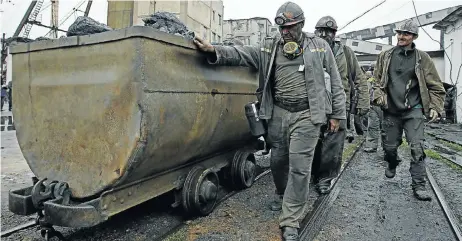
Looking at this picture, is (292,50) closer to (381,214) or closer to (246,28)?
(381,214)

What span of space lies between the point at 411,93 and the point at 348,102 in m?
0.76

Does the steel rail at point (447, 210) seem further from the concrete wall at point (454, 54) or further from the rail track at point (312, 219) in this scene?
the concrete wall at point (454, 54)

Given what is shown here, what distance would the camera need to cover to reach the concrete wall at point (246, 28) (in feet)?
70.5

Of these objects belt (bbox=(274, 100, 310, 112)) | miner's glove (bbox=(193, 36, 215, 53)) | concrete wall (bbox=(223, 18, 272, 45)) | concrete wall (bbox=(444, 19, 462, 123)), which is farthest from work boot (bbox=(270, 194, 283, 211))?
concrete wall (bbox=(223, 18, 272, 45))

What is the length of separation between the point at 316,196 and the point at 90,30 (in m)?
3.03

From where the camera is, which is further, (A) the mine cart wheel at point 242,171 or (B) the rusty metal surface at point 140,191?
(A) the mine cart wheel at point 242,171

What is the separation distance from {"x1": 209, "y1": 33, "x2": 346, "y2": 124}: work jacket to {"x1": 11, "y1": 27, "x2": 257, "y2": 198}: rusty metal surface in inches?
16.0

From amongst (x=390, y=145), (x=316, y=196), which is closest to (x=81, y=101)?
(x=316, y=196)

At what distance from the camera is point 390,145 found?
4988 millimetres

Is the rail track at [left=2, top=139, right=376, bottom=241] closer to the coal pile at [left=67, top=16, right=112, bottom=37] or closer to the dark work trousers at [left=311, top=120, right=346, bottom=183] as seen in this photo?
the dark work trousers at [left=311, top=120, right=346, bottom=183]

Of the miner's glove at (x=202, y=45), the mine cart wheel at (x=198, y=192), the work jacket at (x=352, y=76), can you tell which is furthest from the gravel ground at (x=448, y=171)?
the miner's glove at (x=202, y=45)

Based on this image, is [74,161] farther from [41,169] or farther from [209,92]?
[209,92]

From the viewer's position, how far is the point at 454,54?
17219 mm

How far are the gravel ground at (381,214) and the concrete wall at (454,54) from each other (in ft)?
42.2
